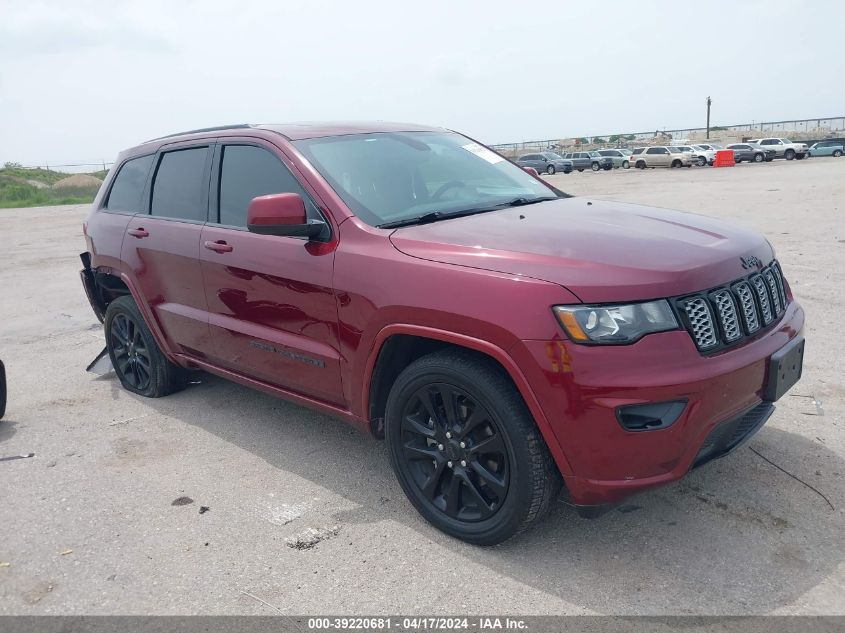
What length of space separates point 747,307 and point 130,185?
4285mm

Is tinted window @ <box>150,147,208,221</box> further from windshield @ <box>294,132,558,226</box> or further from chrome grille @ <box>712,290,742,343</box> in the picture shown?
chrome grille @ <box>712,290,742,343</box>

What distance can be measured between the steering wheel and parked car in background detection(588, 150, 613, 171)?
157 ft

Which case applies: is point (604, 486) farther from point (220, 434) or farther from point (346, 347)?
point (220, 434)

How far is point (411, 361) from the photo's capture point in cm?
347

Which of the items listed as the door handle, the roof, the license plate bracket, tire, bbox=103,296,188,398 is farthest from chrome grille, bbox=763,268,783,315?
tire, bbox=103,296,188,398

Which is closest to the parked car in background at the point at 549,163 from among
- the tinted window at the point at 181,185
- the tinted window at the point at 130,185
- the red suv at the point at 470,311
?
the tinted window at the point at 130,185

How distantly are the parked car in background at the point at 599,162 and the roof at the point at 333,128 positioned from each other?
47.5 meters

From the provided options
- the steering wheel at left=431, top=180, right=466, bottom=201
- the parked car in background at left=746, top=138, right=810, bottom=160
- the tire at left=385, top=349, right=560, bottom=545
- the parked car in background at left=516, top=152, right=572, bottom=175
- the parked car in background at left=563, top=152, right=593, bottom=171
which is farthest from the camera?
the parked car in background at left=563, top=152, right=593, bottom=171

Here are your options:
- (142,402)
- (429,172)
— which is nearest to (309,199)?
(429,172)

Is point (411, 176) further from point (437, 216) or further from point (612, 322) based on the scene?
point (612, 322)

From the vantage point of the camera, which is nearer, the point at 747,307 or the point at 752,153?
the point at 747,307

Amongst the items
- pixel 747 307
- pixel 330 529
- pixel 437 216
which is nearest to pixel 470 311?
pixel 437 216

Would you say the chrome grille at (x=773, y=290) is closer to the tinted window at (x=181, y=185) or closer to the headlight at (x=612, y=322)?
the headlight at (x=612, y=322)

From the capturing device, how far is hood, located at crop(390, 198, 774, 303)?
8.99ft
